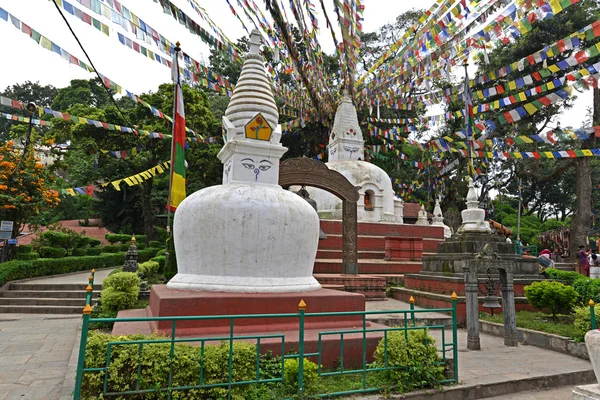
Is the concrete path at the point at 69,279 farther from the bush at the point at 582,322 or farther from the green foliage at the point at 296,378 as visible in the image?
the bush at the point at 582,322

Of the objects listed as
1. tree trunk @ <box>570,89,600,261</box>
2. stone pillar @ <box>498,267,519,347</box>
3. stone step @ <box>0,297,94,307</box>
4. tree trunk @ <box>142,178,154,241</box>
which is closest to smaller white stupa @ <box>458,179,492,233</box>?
stone pillar @ <box>498,267,519,347</box>

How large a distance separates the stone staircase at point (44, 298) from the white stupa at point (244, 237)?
8.80 metres

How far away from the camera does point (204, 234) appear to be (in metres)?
7.07

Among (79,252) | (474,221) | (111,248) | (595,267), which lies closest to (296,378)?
(474,221)

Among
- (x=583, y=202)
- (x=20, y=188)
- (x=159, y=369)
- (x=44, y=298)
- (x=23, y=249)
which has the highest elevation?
(x=583, y=202)

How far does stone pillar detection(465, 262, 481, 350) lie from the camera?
25.1 feet

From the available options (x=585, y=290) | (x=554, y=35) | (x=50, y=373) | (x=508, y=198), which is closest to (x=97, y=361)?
(x=50, y=373)

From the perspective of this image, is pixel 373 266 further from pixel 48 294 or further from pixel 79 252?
pixel 79 252

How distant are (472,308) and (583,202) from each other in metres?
22.2

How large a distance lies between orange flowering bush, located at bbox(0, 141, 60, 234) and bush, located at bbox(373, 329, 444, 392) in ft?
54.9

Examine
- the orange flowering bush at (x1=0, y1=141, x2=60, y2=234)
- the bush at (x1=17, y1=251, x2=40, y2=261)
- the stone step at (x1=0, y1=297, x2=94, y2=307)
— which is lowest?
the stone step at (x1=0, y1=297, x2=94, y2=307)

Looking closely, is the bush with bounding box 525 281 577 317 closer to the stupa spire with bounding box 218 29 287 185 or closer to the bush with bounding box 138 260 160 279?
the stupa spire with bounding box 218 29 287 185

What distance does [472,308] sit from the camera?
7.68m

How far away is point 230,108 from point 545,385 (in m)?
7.60
